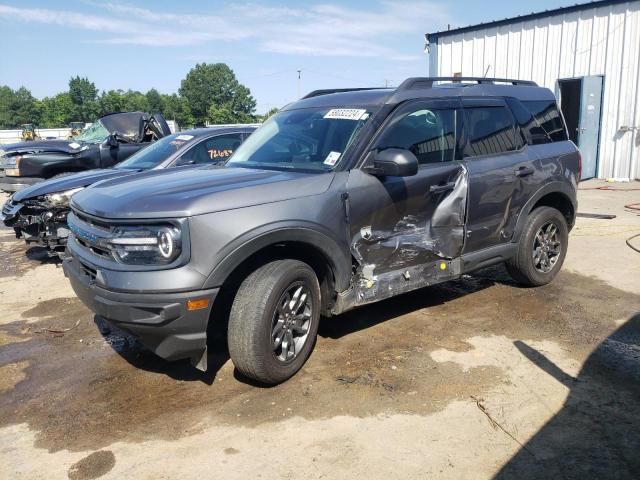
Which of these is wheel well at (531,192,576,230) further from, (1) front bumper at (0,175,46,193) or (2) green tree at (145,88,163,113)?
(2) green tree at (145,88,163,113)

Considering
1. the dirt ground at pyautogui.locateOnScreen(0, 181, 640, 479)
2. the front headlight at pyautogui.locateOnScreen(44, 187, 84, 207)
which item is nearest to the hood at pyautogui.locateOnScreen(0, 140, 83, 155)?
the front headlight at pyautogui.locateOnScreen(44, 187, 84, 207)

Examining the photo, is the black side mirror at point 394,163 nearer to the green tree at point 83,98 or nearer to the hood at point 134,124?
the hood at point 134,124

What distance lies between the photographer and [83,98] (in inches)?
4547

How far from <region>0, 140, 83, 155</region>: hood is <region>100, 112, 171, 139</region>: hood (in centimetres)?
105

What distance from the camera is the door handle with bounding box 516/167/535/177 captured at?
4953 millimetres

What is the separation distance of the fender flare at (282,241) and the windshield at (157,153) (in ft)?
13.3

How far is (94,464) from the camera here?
112 inches

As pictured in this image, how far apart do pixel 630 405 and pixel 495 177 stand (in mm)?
2177

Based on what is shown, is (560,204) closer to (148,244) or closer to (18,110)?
(148,244)

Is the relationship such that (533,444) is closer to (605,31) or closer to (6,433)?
(6,433)

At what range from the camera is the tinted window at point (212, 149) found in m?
7.13

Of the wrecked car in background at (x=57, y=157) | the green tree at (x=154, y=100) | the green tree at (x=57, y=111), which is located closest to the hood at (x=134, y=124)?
the wrecked car in background at (x=57, y=157)

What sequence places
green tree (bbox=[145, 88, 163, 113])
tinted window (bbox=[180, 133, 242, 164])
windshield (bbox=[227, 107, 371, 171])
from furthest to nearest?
green tree (bbox=[145, 88, 163, 113])
tinted window (bbox=[180, 133, 242, 164])
windshield (bbox=[227, 107, 371, 171])

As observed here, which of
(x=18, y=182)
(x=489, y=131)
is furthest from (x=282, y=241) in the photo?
(x=18, y=182)
